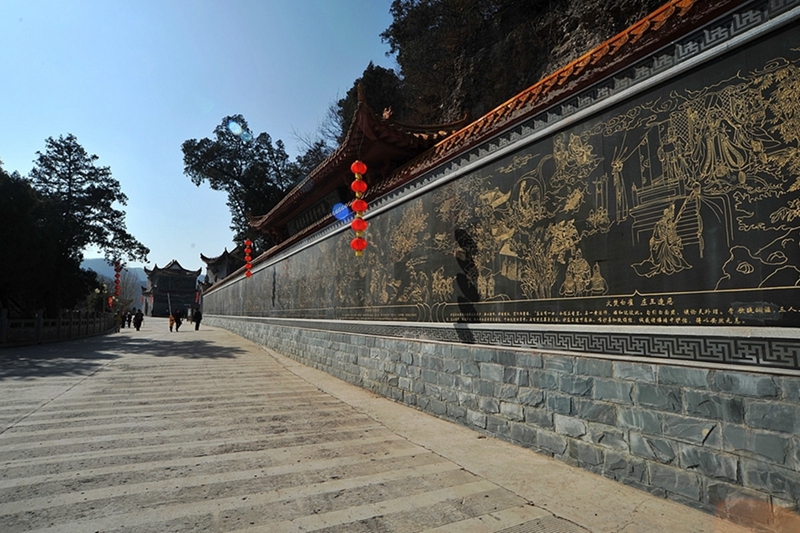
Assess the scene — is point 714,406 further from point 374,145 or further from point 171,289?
point 171,289

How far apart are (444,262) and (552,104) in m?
2.17

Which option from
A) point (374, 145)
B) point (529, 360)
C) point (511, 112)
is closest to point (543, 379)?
point (529, 360)

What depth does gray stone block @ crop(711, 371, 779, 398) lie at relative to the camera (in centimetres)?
229

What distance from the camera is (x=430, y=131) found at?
785 cm

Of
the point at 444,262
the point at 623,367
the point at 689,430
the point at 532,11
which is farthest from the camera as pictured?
the point at 532,11

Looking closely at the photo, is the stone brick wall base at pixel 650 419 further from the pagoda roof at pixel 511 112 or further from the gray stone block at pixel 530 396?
the pagoda roof at pixel 511 112

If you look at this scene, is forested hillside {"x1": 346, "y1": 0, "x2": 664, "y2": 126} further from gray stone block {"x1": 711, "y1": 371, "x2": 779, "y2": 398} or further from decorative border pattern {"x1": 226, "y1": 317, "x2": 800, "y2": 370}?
gray stone block {"x1": 711, "y1": 371, "x2": 779, "y2": 398}

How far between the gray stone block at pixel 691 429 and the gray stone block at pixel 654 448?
0.07m

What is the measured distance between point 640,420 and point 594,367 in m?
0.47

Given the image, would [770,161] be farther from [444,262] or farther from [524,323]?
[444,262]

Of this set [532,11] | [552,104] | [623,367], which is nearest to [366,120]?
[552,104]

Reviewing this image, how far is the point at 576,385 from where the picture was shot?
333 centimetres

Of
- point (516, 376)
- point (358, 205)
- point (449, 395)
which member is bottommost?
point (449, 395)

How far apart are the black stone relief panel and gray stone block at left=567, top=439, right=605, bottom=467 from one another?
2.52 ft
